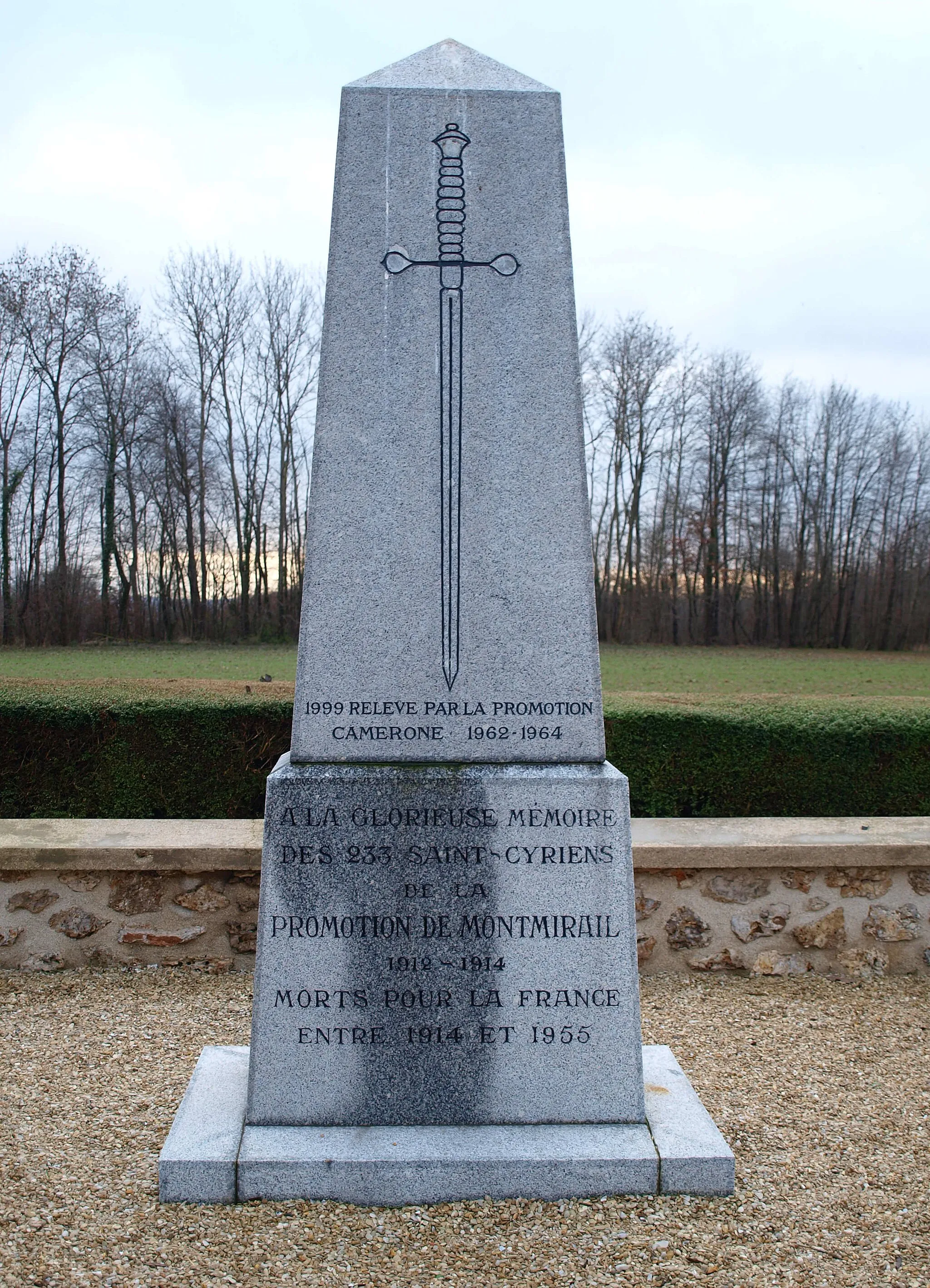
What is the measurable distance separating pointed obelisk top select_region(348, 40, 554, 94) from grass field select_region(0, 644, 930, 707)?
4.94 meters

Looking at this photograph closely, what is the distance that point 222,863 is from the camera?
4559 mm

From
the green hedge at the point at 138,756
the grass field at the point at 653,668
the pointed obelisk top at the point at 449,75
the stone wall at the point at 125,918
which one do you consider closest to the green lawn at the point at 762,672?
the grass field at the point at 653,668

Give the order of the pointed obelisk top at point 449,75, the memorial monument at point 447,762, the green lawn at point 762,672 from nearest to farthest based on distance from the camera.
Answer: the memorial monument at point 447,762 < the pointed obelisk top at point 449,75 < the green lawn at point 762,672

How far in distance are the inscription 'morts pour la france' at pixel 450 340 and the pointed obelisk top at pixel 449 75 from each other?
0.56 feet

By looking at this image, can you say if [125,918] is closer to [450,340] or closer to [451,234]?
[450,340]

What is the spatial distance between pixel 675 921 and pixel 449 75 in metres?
3.69

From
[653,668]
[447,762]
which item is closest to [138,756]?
[447,762]

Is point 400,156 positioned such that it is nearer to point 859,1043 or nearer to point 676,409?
point 859,1043

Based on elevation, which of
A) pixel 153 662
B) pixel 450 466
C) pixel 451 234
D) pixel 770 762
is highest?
pixel 451 234

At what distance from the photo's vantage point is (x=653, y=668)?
973 inches

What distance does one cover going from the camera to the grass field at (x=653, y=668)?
1697cm

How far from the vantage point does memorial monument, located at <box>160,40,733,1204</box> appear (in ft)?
9.11

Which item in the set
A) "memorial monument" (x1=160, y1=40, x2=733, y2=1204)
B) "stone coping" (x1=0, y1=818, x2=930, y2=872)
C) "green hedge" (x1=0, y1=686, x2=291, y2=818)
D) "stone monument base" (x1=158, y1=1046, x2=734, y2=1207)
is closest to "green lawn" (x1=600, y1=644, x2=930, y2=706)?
"stone coping" (x1=0, y1=818, x2=930, y2=872)

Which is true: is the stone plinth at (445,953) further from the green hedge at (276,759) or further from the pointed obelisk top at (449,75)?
the green hedge at (276,759)
